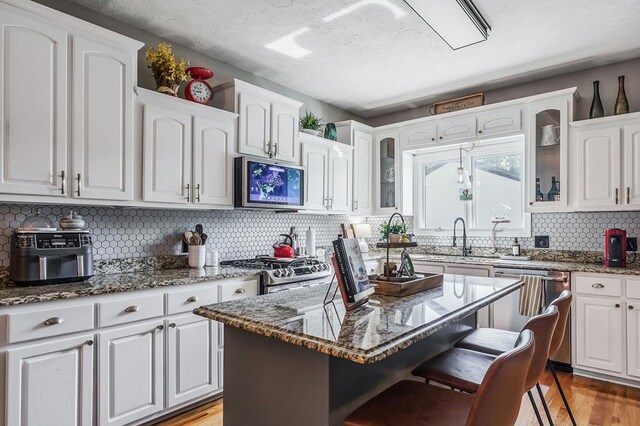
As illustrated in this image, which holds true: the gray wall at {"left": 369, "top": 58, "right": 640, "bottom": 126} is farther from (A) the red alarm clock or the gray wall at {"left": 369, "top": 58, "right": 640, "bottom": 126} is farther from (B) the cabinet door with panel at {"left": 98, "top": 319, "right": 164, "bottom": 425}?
(B) the cabinet door with panel at {"left": 98, "top": 319, "right": 164, "bottom": 425}

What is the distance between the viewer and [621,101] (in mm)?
3375

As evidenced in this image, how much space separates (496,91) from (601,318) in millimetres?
2469

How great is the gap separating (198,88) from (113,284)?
1636 mm

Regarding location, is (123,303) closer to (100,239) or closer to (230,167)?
(100,239)

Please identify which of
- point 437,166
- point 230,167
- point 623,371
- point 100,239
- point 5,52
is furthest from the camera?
point 437,166

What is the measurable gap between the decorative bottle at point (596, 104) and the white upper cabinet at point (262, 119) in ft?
8.85

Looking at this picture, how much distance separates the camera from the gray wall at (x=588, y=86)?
11.4ft

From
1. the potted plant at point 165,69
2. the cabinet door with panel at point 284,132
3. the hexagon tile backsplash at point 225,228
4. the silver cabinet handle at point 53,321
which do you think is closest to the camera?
the silver cabinet handle at point 53,321

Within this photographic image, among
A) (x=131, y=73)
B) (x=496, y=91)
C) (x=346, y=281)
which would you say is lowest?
(x=346, y=281)

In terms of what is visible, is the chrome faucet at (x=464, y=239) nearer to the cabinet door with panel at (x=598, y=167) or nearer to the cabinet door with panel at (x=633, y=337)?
the cabinet door with panel at (x=598, y=167)

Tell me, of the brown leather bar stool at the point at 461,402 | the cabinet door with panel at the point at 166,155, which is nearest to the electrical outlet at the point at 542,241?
the brown leather bar stool at the point at 461,402

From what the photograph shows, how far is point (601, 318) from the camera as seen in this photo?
10.1ft

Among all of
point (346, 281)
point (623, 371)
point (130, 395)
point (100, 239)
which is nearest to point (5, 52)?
point (100, 239)

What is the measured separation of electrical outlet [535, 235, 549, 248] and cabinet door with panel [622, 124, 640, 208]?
0.82m
